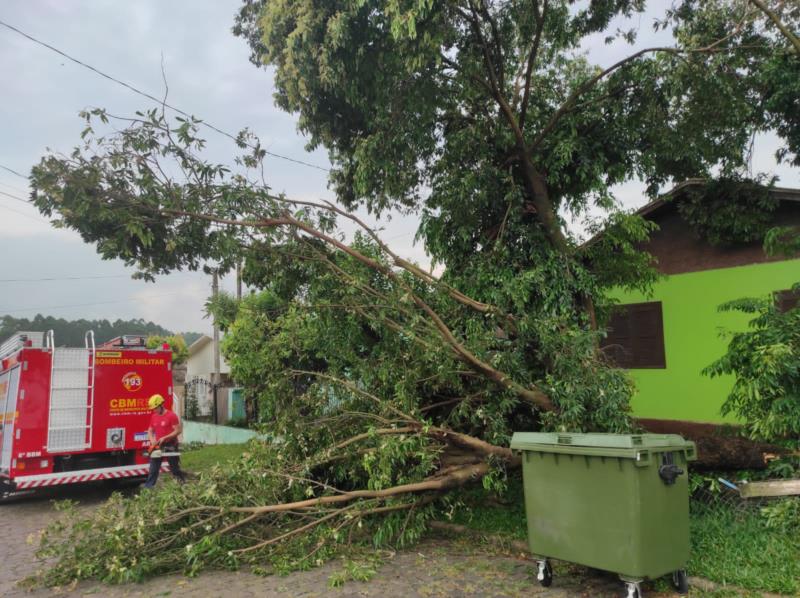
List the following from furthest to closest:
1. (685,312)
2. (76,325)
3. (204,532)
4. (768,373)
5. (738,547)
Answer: (76,325), (685,312), (204,532), (768,373), (738,547)

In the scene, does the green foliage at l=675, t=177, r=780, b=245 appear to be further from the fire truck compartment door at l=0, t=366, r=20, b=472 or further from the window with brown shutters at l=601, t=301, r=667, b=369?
the fire truck compartment door at l=0, t=366, r=20, b=472

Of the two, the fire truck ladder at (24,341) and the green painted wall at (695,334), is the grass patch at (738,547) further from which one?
the fire truck ladder at (24,341)

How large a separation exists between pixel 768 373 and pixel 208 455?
1183cm

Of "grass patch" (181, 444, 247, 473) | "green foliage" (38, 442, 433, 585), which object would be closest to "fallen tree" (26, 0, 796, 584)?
"green foliage" (38, 442, 433, 585)

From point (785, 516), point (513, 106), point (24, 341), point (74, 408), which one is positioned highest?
point (513, 106)

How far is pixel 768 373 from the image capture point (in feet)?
16.3

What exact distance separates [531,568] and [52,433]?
742 centimetres

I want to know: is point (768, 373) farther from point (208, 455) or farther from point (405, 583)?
point (208, 455)

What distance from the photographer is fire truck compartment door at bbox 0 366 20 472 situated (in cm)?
861

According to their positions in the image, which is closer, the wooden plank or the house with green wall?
the wooden plank

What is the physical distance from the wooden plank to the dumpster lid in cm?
106

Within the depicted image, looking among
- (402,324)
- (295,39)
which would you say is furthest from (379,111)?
(402,324)

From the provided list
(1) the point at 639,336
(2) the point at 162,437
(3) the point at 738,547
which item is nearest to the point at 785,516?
(3) the point at 738,547

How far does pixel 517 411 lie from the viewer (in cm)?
686
